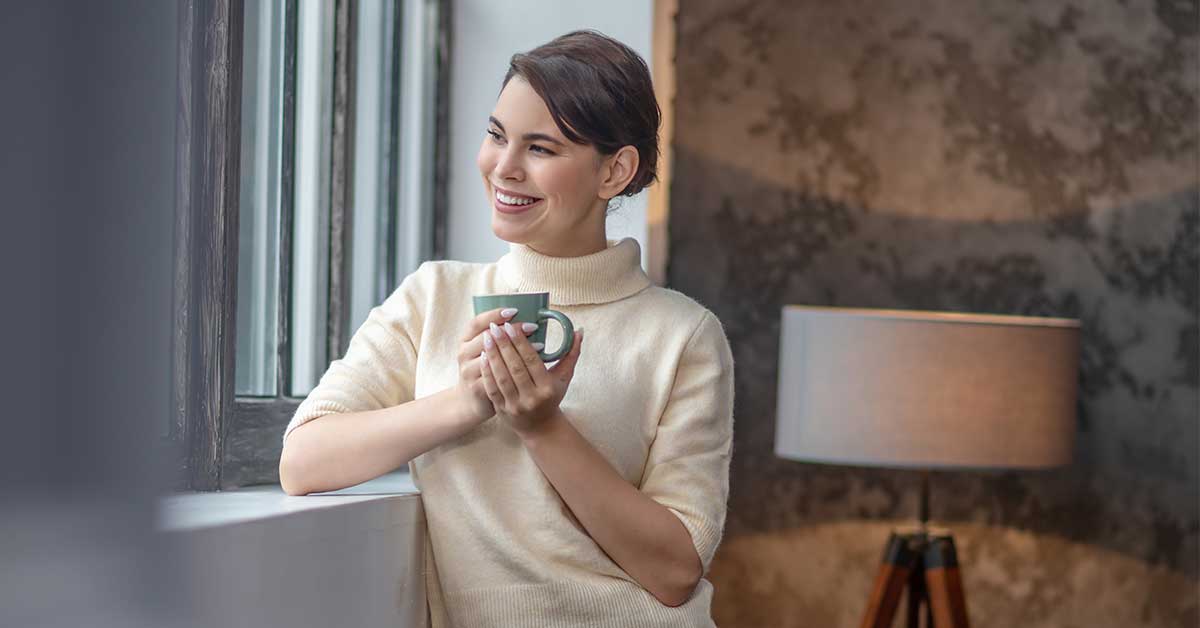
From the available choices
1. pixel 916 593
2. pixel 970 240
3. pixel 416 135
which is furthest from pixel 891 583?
pixel 416 135

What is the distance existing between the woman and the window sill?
4cm

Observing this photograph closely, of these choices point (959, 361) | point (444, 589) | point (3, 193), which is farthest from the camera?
point (959, 361)

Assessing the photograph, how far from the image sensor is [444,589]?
1.25 m

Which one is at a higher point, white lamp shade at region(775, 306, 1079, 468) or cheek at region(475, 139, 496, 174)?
cheek at region(475, 139, 496, 174)

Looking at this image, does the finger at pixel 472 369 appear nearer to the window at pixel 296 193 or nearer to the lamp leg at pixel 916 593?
the window at pixel 296 193

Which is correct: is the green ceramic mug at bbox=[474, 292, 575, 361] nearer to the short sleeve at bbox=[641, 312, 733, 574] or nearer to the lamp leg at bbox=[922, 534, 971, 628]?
the short sleeve at bbox=[641, 312, 733, 574]

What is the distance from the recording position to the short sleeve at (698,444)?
4.04 feet

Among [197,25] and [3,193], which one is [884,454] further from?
[3,193]

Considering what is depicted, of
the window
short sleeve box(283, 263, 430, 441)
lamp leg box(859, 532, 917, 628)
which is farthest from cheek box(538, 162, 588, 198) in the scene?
lamp leg box(859, 532, 917, 628)

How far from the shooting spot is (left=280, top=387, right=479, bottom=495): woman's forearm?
3.72ft

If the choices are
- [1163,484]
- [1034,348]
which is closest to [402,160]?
[1034,348]

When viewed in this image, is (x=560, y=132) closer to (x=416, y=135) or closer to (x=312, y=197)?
(x=312, y=197)

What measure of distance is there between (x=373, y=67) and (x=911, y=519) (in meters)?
1.61

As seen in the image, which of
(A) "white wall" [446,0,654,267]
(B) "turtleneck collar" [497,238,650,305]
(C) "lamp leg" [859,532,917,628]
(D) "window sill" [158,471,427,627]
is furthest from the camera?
(C) "lamp leg" [859,532,917,628]
